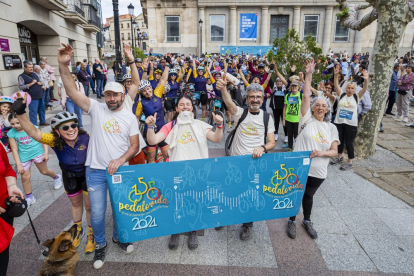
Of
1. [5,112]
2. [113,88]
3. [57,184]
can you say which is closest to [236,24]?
[57,184]

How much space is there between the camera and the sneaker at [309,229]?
378 centimetres

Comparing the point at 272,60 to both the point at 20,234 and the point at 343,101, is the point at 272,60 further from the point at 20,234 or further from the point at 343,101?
the point at 20,234

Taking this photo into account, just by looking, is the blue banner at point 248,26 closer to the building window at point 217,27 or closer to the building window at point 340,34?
the building window at point 217,27

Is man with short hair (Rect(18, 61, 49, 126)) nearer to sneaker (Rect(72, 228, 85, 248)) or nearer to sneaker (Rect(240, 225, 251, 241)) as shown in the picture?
sneaker (Rect(72, 228, 85, 248))

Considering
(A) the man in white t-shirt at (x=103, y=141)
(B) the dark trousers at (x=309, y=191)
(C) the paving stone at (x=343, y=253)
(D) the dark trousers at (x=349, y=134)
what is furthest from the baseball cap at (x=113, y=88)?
(D) the dark trousers at (x=349, y=134)

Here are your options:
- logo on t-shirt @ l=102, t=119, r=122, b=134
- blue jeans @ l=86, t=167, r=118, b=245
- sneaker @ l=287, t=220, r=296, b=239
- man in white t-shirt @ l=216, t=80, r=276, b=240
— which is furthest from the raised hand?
sneaker @ l=287, t=220, r=296, b=239

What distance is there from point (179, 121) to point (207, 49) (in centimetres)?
3591

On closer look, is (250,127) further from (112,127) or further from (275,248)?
(112,127)

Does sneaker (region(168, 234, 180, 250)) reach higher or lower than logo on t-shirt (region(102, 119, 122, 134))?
lower

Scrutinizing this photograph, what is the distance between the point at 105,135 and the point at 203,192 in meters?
1.38

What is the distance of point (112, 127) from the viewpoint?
123 inches

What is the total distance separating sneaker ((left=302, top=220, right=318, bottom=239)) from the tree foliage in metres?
6.08

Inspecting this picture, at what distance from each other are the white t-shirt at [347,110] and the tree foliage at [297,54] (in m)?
2.79

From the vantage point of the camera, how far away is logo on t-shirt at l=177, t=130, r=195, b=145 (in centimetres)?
348
